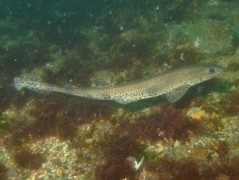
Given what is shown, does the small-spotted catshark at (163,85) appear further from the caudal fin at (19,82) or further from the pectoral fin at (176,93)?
the caudal fin at (19,82)

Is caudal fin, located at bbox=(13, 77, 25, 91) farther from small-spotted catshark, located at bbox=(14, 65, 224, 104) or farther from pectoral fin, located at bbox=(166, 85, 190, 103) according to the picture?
pectoral fin, located at bbox=(166, 85, 190, 103)

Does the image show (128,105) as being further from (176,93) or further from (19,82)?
(19,82)

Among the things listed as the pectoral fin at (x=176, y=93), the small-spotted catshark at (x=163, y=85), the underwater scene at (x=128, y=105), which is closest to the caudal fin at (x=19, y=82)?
the underwater scene at (x=128, y=105)

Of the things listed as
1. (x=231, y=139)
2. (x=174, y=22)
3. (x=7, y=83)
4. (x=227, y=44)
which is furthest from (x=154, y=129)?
(x=174, y=22)

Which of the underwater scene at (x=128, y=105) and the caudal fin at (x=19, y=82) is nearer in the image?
the underwater scene at (x=128, y=105)

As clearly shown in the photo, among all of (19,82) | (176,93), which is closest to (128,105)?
(176,93)

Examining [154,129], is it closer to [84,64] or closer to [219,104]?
[219,104]
